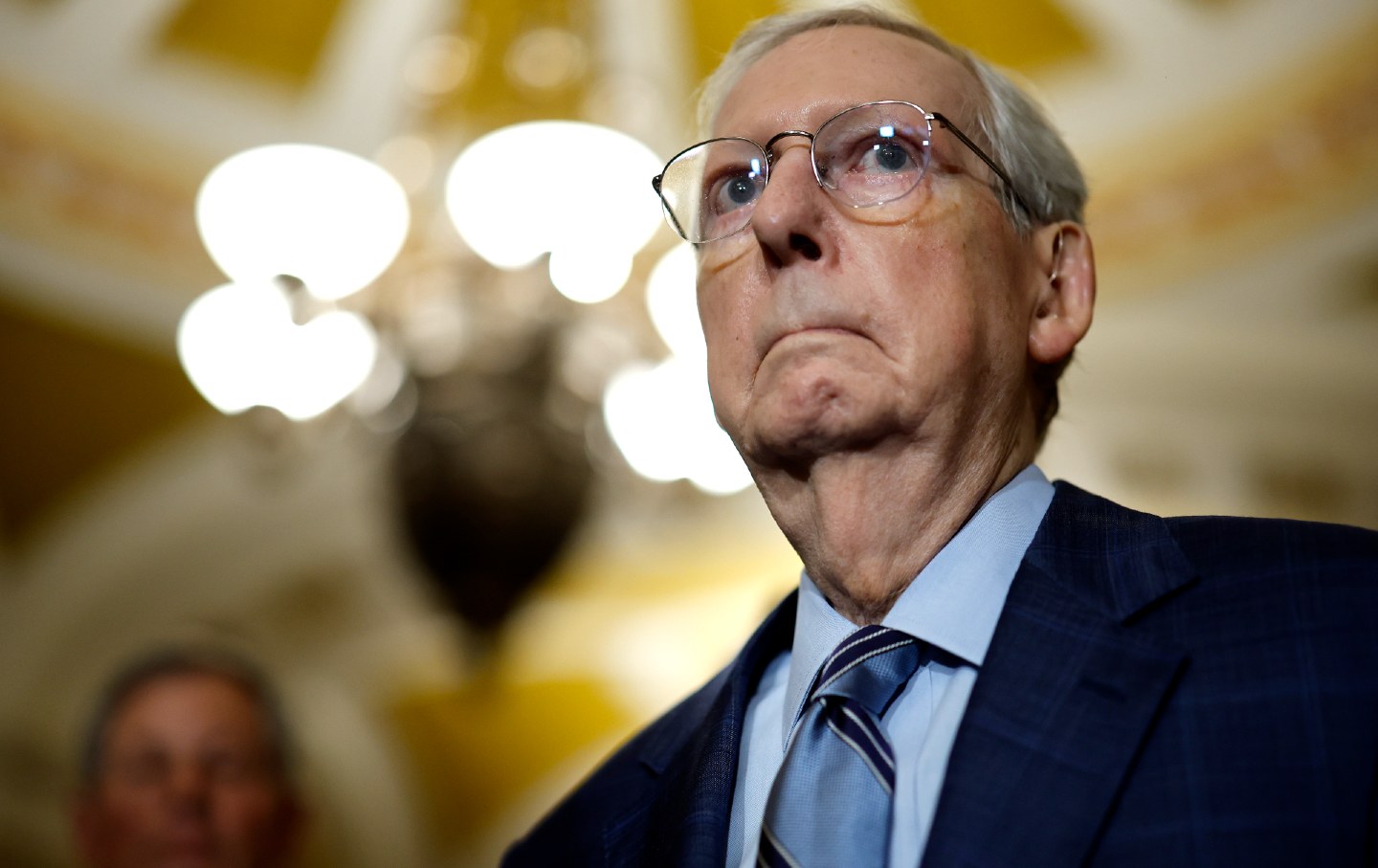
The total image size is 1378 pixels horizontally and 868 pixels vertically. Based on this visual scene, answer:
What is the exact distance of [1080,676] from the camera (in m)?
1.08

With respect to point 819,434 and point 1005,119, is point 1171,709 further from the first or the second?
point 1005,119

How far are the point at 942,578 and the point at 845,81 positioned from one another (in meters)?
0.55

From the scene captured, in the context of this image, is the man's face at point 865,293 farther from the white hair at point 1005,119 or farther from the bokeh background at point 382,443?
the bokeh background at point 382,443

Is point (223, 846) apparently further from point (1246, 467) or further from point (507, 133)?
point (1246, 467)

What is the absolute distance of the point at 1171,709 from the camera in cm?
104

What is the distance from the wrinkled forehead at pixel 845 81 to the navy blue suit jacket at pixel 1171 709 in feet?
1.61

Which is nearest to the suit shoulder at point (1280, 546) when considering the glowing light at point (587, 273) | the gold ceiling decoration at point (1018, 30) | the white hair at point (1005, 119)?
the white hair at point (1005, 119)

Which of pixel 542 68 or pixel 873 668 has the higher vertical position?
pixel 542 68

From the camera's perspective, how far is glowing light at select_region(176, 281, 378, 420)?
11.2ft

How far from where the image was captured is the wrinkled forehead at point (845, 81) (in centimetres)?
142

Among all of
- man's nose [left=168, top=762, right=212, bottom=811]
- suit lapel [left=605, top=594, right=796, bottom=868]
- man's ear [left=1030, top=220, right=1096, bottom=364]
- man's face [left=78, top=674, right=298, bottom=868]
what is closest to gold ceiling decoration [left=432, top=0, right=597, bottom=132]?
man's face [left=78, top=674, right=298, bottom=868]

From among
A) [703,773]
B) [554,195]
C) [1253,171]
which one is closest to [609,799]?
[703,773]

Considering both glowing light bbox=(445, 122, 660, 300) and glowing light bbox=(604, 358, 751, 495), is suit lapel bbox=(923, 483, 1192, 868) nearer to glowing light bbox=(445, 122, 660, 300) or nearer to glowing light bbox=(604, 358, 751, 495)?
glowing light bbox=(445, 122, 660, 300)

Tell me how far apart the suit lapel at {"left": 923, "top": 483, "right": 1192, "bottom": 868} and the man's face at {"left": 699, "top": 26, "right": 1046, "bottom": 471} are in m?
0.20
